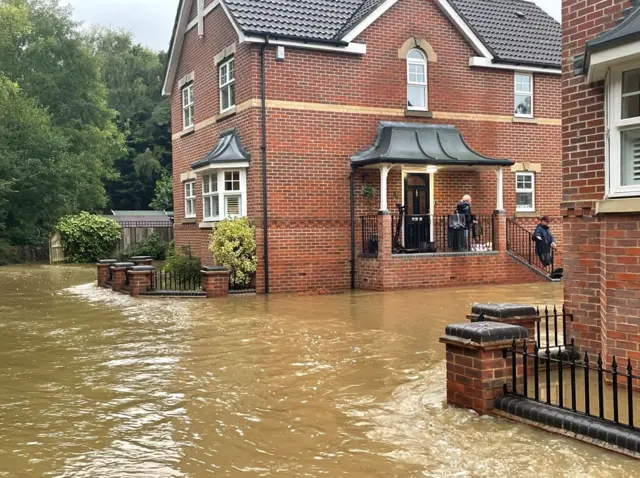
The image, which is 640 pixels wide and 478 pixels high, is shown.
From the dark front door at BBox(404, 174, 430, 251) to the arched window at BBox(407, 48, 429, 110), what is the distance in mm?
2074

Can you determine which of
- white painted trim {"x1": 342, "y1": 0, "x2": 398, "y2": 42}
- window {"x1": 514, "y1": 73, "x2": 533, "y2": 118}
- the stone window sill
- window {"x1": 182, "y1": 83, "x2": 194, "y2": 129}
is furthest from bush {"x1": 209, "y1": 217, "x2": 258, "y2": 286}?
the stone window sill

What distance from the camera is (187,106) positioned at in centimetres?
2262

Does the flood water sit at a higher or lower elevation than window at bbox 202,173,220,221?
lower

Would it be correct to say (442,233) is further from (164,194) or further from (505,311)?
(164,194)

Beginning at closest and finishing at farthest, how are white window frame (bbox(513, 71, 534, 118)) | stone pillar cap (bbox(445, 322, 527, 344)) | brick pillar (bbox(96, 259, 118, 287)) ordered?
stone pillar cap (bbox(445, 322, 527, 344)) < brick pillar (bbox(96, 259, 118, 287)) < white window frame (bbox(513, 71, 534, 118))

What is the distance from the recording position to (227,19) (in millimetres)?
18812

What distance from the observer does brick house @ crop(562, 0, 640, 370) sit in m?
6.52

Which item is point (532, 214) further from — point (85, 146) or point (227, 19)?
point (85, 146)

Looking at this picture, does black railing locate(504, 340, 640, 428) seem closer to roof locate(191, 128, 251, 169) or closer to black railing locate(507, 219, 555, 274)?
roof locate(191, 128, 251, 169)

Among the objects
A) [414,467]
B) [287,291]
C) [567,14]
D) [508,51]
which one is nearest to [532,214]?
[508,51]

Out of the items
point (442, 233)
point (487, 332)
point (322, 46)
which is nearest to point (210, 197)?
point (322, 46)

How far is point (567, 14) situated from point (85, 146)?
39.2 meters

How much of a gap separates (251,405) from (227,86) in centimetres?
1393

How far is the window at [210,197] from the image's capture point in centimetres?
1884
